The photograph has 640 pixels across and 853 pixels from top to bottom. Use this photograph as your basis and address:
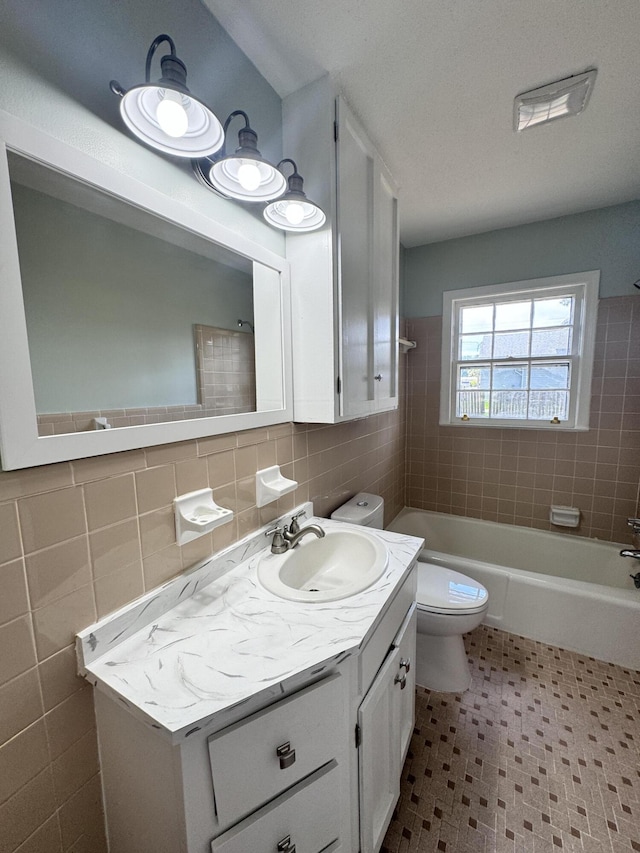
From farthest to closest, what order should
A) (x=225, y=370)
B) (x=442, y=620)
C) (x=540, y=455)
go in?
1. (x=540, y=455)
2. (x=442, y=620)
3. (x=225, y=370)

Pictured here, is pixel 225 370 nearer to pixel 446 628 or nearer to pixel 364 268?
pixel 364 268

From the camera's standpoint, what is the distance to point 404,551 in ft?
3.60

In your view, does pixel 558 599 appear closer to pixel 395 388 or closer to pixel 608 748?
pixel 608 748

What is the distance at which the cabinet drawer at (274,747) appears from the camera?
57 centimetres

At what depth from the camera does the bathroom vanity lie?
1.83 feet

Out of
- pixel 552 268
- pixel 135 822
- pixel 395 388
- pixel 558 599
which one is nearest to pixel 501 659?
pixel 558 599

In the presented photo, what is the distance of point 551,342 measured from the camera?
88.0 inches

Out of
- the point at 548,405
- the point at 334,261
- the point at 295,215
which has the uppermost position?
the point at 295,215

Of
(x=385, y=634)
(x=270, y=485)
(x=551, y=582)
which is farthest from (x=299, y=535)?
(x=551, y=582)

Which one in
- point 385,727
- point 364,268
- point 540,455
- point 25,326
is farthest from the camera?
point 540,455

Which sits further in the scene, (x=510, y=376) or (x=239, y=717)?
(x=510, y=376)

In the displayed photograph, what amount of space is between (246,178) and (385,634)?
1314 mm

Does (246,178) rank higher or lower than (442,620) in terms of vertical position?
higher

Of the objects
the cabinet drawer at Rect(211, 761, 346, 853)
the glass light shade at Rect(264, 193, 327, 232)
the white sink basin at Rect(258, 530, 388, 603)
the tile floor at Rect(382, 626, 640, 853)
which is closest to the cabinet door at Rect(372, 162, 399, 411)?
the glass light shade at Rect(264, 193, 327, 232)
